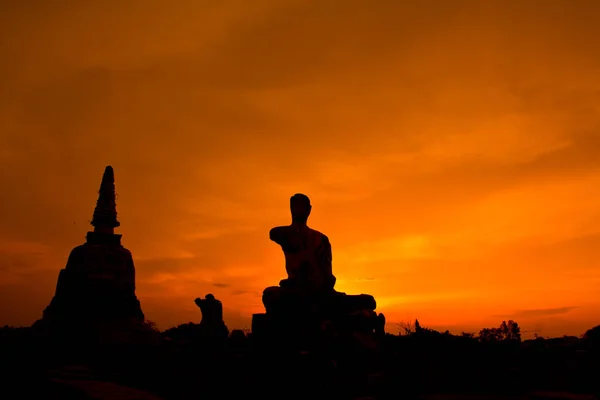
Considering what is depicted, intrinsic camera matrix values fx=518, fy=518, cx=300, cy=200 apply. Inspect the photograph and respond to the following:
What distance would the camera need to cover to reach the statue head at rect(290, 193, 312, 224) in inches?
498

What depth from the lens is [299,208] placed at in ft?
41.5

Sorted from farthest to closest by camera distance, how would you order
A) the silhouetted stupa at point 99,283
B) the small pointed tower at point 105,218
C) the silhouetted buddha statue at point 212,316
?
the small pointed tower at point 105,218 → the silhouetted stupa at point 99,283 → the silhouetted buddha statue at point 212,316

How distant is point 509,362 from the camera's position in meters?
12.9

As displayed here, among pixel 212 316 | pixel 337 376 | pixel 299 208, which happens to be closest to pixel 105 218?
pixel 212 316

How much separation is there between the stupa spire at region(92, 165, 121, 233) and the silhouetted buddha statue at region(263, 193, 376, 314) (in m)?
17.8

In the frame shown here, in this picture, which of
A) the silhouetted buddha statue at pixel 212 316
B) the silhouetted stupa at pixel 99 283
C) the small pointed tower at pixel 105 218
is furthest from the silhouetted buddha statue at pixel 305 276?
the small pointed tower at pixel 105 218

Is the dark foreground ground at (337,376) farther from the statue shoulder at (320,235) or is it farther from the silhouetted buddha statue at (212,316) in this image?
the silhouetted buddha statue at (212,316)

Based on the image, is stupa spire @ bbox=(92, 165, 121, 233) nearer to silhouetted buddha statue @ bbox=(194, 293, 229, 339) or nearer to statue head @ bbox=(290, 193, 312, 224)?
silhouetted buddha statue @ bbox=(194, 293, 229, 339)

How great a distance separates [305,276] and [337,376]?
282 cm

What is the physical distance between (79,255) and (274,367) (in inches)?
764

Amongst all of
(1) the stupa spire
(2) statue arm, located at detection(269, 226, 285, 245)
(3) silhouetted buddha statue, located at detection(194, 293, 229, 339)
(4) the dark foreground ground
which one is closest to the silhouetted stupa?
(1) the stupa spire

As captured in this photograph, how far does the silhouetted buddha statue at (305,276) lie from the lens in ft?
35.6

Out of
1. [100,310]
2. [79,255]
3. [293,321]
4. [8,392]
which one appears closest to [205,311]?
[100,310]

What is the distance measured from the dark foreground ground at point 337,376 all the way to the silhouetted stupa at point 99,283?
37.0 ft
